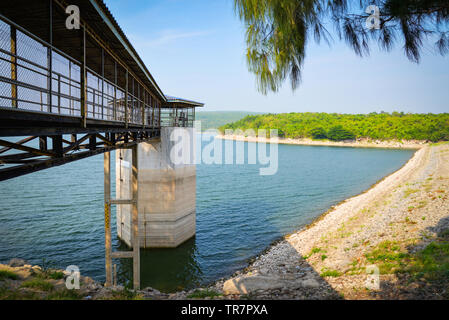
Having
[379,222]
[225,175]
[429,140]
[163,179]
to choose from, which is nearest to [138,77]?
[163,179]

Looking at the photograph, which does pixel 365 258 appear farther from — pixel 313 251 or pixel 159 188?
pixel 159 188

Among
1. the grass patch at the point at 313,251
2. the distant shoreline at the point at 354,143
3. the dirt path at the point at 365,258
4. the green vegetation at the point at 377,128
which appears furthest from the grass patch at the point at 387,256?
the green vegetation at the point at 377,128

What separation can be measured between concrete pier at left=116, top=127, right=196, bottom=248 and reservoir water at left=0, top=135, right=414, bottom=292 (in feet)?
2.93

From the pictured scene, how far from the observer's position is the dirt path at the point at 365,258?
726cm

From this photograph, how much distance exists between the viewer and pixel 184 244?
1611 cm

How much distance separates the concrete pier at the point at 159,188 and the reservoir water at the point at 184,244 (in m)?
0.89

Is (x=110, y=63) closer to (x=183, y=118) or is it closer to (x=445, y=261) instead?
(x=183, y=118)

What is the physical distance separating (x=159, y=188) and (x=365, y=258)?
396 inches

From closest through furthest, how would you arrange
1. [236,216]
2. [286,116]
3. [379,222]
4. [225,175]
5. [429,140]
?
1. [379,222]
2. [236,216]
3. [225,175]
4. [429,140]
5. [286,116]

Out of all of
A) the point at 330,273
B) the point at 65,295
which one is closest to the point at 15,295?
the point at 65,295

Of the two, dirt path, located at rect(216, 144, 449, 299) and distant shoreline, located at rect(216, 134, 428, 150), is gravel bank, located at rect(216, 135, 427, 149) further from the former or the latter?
dirt path, located at rect(216, 144, 449, 299)

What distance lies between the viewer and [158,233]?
15.1 meters

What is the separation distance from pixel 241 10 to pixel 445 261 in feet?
28.0

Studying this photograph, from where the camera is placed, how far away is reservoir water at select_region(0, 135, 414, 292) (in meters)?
13.9
